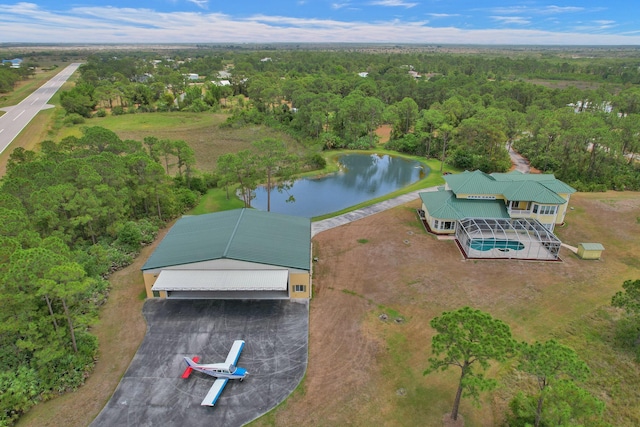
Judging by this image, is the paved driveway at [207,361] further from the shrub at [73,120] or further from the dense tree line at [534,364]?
the shrub at [73,120]

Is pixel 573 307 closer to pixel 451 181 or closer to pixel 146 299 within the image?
pixel 451 181

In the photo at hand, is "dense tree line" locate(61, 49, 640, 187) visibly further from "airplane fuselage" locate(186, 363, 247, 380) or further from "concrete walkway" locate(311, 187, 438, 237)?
"airplane fuselage" locate(186, 363, 247, 380)

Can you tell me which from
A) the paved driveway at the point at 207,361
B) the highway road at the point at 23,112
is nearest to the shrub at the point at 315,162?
the paved driveway at the point at 207,361

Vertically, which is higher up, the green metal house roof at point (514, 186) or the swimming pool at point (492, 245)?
the green metal house roof at point (514, 186)

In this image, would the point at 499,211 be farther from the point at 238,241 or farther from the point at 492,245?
the point at 238,241

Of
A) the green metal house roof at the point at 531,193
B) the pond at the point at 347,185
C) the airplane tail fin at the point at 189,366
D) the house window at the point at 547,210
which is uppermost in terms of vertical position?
the green metal house roof at the point at 531,193
